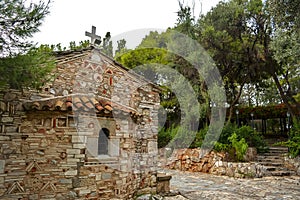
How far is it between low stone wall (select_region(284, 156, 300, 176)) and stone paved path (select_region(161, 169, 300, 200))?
0.66 metres

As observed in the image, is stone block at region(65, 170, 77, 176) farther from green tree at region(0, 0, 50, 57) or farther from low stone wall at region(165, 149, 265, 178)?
low stone wall at region(165, 149, 265, 178)

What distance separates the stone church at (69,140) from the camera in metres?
4.77

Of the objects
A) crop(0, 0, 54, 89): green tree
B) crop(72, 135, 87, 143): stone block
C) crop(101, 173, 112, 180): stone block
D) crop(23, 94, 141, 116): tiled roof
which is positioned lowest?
crop(101, 173, 112, 180): stone block

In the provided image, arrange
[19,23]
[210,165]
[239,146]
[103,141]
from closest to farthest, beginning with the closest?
[19,23] < [103,141] < [239,146] < [210,165]

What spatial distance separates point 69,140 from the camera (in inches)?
199

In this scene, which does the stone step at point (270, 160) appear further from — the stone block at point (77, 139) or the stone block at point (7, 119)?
the stone block at point (7, 119)

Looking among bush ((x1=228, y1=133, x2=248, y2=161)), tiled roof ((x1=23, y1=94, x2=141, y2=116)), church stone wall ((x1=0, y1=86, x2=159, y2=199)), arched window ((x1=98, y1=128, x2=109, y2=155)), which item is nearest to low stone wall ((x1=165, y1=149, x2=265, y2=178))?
bush ((x1=228, y1=133, x2=248, y2=161))

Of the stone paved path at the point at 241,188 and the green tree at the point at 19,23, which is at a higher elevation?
the green tree at the point at 19,23

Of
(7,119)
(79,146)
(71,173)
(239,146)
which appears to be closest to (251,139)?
(239,146)

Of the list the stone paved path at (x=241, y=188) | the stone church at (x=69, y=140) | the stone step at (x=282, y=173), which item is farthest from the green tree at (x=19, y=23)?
the stone step at (x=282, y=173)

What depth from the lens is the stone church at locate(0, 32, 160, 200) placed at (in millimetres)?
4766

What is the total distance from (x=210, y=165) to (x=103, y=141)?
25.2ft

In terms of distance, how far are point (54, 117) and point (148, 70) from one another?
1451 cm

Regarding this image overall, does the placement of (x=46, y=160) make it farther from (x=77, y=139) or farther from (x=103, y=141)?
(x=103, y=141)
